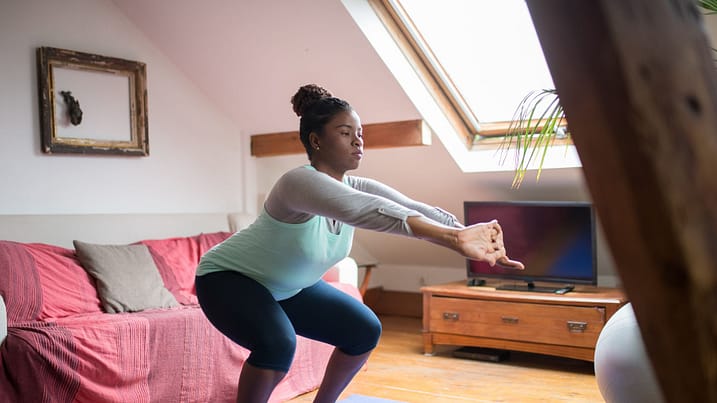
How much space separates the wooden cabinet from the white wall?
1618 mm

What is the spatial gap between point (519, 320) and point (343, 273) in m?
1.02

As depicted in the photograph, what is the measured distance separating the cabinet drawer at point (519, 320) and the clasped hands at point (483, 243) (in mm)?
2454

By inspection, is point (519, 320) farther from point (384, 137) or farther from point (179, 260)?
point (179, 260)

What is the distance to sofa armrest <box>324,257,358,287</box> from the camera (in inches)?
164

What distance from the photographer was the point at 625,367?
75.4 inches

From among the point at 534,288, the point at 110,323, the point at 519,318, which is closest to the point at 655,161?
the point at 110,323

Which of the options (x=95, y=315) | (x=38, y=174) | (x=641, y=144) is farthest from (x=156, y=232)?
(x=641, y=144)

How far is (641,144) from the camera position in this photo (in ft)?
3.05

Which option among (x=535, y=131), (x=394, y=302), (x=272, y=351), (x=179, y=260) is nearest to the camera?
(x=272, y=351)

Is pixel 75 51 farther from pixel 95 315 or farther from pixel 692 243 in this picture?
pixel 692 243

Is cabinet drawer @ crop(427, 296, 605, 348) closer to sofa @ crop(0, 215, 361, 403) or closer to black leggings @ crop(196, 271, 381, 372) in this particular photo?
sofa @ crop(0, 215, 361, 403)

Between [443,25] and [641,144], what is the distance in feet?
10.8

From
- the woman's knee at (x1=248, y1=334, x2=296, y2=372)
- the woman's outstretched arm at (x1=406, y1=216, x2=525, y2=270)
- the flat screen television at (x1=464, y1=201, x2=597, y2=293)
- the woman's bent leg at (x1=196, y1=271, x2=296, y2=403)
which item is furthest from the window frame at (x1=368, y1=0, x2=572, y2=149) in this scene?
the woman's outstretched arm at (x1=406, y1=216, x2=525, y2=270)

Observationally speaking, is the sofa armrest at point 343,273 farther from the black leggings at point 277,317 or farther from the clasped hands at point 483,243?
the clasped hands at point 483,243
